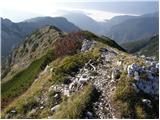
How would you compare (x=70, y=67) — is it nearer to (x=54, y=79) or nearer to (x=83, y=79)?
(x=54, y=79)

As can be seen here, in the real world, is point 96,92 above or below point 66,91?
above

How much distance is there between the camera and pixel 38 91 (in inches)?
929

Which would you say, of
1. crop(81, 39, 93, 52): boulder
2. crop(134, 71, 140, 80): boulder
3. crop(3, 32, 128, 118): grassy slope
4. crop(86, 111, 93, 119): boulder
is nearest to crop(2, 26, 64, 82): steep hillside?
crop(81, 39, 93, 52): boulder

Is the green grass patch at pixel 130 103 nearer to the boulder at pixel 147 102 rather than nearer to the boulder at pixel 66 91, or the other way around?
the boulder at pixel 147 102

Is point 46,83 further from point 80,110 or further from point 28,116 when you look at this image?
point 80,110

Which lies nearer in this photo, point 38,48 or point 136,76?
point 136,76

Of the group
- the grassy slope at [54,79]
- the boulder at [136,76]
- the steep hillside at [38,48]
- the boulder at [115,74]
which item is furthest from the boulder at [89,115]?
the steep hillside at [38,48]

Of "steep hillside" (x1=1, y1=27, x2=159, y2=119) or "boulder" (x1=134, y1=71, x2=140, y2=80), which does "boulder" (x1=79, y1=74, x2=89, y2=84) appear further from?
"boulder" (x1=134, y1=71, x2=140, y2=80)

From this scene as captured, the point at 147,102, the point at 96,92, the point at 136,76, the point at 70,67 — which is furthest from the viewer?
the point at 70,67

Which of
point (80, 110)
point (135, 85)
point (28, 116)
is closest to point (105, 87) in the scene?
point (135, 85)

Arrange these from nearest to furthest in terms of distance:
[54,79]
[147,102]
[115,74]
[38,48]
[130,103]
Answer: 1. [130,103]
2. [147,102]
3. [115,74]
4. [54,79]
5. [38,48]

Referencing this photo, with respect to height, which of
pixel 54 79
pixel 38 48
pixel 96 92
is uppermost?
pixel 96 92

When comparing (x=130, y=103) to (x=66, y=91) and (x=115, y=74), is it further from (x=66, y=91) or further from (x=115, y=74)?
(x=66, y=91)

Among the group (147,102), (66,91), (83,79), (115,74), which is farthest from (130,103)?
(66,91)
